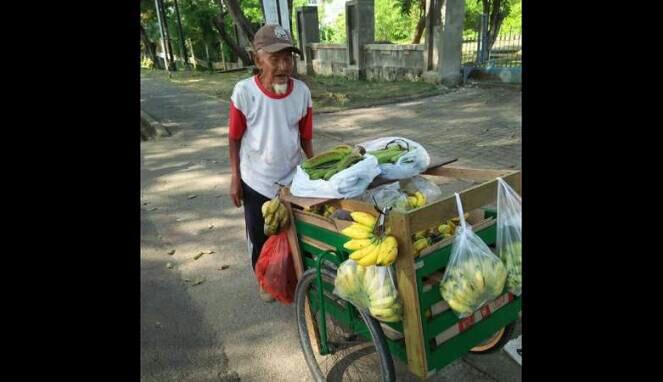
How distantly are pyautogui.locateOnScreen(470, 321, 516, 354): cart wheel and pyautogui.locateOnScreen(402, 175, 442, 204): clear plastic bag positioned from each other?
0.71 metres

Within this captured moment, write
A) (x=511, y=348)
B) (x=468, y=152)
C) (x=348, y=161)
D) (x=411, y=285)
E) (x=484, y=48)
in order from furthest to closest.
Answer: (x=484, y=48) → (x=468, y=152) → (x=511, y=348) → (x=348, y=161) → (x=411, y=285)

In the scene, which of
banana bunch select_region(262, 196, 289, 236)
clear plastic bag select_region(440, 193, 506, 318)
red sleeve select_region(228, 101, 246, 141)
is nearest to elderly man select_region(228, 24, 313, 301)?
red sleeve select_region(228, 101, 246, 141)

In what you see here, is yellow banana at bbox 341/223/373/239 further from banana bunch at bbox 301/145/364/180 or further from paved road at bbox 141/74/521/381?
paved road at bbox 141/74/521/381

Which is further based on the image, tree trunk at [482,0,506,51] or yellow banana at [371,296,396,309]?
→ tree trunk at [482,0,506,51]

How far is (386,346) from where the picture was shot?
189 cm

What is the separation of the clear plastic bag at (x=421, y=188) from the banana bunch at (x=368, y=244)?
56cm

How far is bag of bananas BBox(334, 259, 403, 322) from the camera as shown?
1705 mm

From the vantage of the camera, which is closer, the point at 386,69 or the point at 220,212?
the point at 220,212

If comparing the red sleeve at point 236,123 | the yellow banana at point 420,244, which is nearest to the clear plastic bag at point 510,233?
the yellow banana at point 420,244

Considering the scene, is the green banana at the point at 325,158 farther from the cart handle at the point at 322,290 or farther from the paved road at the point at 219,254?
the paved road at the point at 219,254

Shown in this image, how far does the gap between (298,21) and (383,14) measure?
68.9ft

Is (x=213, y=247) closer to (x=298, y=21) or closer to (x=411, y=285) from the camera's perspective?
(x=411, y=285)
